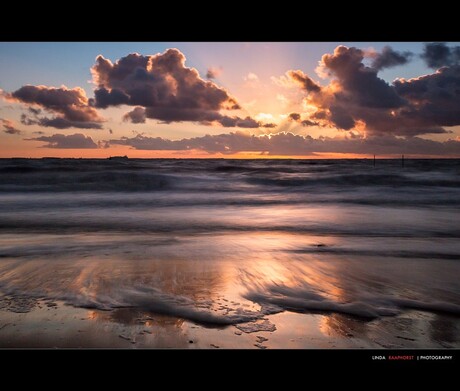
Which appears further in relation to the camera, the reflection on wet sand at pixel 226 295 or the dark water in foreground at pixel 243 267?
the dark water in foreground at pixel 243 267

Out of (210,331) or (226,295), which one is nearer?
(210,331)

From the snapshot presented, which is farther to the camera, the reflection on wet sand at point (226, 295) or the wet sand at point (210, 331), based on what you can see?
the reflection on wet sand at point (226, 295)

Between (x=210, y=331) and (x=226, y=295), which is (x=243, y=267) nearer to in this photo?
A: (x=226, y=295)

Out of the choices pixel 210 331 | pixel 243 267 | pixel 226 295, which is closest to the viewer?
pixel 210 331

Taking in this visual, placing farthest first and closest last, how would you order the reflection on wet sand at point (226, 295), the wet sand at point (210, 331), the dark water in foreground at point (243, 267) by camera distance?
the dark water in foreground at point (243, 267) < the reflection on wet sand at point (226, 295) < the wet sand at point (210, 331)

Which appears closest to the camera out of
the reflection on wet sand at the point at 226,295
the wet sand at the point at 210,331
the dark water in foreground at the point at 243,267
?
the wet sand at the point at 210,331

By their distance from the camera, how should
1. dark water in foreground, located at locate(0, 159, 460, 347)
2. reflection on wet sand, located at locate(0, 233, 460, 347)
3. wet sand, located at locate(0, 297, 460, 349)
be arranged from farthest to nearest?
dark water in foreground, located at locate(0, 159, 460, 347)
reflection on wet sand, located at locate(0, 233, 460, 347)
wet sand, located at locate(0, 297, 460, 349)

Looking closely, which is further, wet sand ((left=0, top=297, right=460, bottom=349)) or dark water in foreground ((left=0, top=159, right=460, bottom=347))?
dark water in foreground ((left=0, top=159, right=460, bottom=347))

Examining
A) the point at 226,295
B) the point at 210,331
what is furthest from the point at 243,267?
the point at 210,331

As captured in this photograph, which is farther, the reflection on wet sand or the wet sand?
the reflection on wet sand

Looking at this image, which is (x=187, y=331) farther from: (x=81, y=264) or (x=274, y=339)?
(x=81, y=264)

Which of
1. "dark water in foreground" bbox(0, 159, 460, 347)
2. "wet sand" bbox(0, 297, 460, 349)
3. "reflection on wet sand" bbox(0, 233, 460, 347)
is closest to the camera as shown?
"wet sand" bbox(0, 297, 460, 349)

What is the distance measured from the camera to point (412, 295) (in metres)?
2.88
